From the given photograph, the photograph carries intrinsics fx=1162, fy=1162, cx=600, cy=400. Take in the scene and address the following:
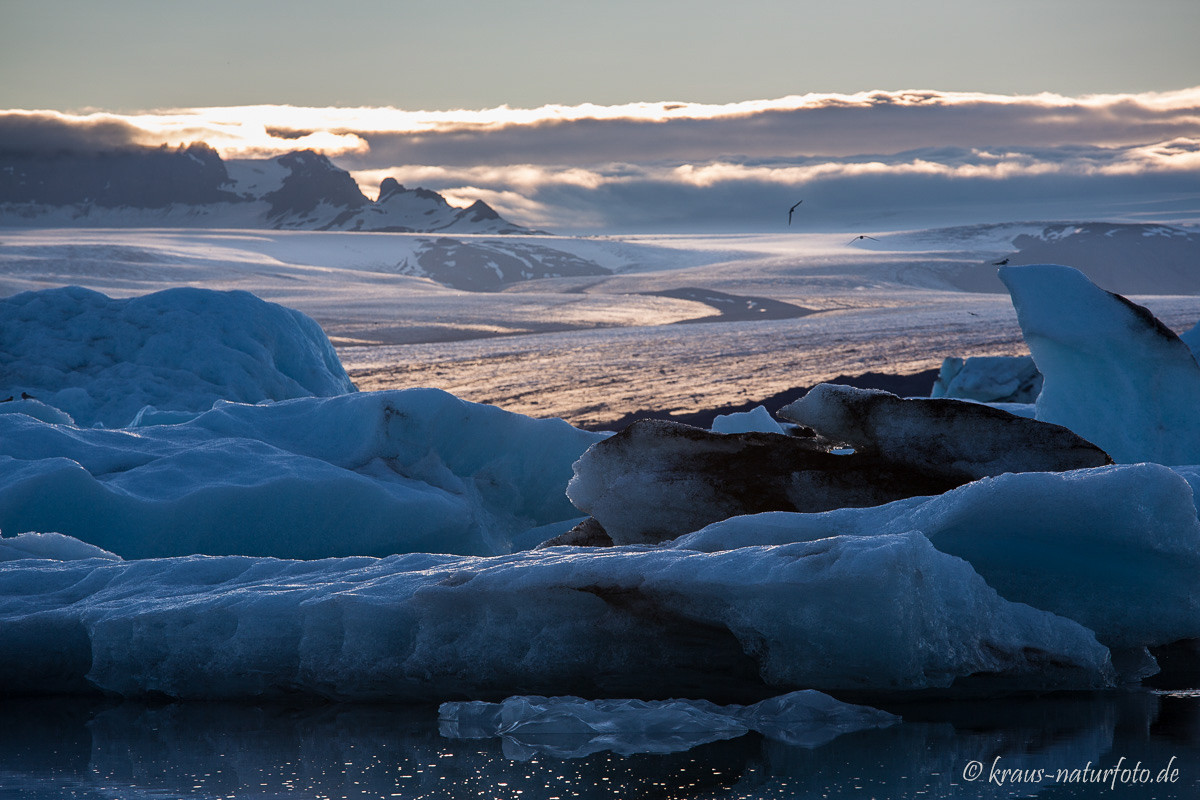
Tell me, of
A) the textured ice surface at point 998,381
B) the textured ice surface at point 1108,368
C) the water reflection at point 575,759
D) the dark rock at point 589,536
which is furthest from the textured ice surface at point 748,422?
the textured ice surface at point 998,381

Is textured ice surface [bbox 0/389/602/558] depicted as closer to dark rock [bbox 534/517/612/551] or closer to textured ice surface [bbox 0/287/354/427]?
dark rock [bbox 534/517/612/551]

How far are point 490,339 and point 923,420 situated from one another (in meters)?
30.0

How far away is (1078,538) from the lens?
3.89 m

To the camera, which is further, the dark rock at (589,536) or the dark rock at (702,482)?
the dark rock at (589,536)

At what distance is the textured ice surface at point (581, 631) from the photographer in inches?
137

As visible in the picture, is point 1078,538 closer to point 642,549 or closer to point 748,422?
point 642,549

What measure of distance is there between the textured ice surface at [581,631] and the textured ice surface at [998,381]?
10.3 m

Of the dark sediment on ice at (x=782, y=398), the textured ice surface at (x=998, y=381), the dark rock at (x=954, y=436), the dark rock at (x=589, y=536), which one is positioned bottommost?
the dark sediment on ice at (x=782, y=398)

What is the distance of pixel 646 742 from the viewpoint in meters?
3.35

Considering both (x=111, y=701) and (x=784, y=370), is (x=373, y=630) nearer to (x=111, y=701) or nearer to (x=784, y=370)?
(x=111, y=701)

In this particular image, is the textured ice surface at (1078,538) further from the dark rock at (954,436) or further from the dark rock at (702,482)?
the dark rock at (954,436)

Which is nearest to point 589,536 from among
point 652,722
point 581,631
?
point 581,631

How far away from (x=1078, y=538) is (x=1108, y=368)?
13.7ft

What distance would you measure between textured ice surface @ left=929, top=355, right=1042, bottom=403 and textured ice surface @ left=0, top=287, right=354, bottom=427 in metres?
7.32
